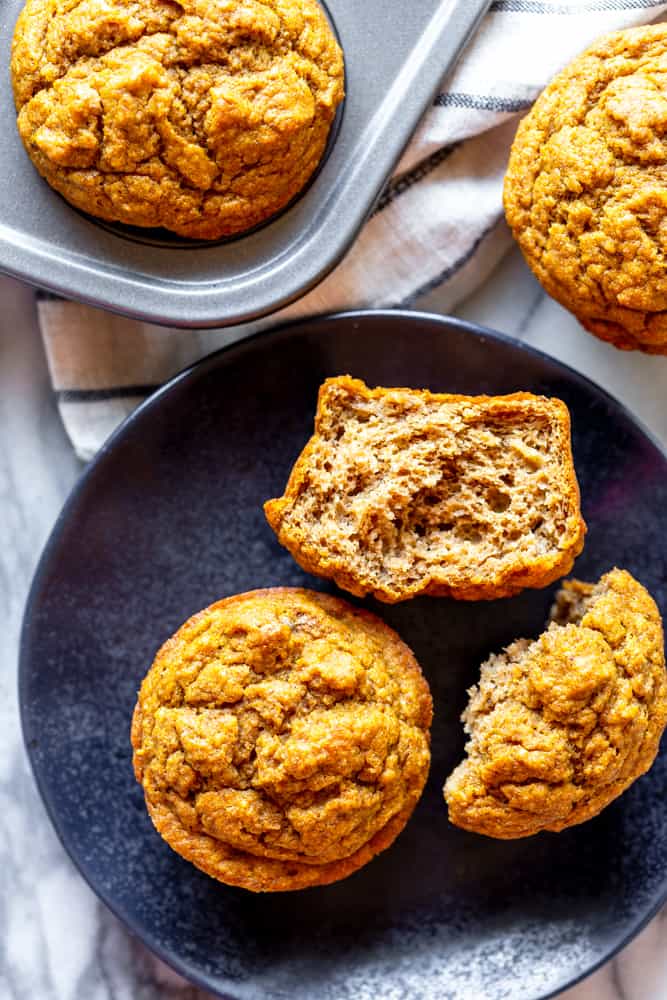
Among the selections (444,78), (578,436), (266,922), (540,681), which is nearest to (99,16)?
(444,78)

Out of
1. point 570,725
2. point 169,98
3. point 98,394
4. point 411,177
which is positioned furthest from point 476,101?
point 570,725

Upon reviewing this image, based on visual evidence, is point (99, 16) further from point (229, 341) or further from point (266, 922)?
point (266, 922)

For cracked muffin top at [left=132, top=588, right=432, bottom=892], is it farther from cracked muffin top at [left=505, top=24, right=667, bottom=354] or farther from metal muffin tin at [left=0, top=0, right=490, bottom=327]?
cracked muffin top at [left=505, top=24, right=667, bottom=354]

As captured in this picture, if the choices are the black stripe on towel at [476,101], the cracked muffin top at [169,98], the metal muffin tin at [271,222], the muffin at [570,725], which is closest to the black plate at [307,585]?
the metal muffin tin at [271,222]

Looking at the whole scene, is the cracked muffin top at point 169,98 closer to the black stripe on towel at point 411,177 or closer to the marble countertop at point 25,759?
the black stripe on towel at point 411,177

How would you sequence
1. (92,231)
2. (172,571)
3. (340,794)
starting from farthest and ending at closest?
1. (172,571)
2. (92,231)
3. (340,794)

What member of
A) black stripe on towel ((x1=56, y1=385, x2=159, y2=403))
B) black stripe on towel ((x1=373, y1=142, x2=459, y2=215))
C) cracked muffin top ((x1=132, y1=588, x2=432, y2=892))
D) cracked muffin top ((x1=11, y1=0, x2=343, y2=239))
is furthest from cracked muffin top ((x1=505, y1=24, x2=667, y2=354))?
black stripe on towel ((x1=56, y1=385, x2=159, y2=403))

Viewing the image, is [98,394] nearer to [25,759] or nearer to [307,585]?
[307,585]
